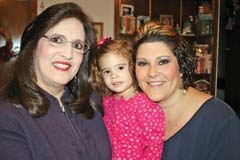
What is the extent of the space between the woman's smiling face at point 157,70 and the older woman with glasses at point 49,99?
0.95 ft

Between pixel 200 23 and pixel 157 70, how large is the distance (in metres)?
3.15

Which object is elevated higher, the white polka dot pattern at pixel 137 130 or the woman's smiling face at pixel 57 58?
the woman's smiling face at pixel 57 58

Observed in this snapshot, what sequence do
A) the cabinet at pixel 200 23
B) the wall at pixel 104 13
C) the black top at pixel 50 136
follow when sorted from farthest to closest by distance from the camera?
the cabinet at pixel 200 23
the wall at pixel 104 13
the black top at pixel 50 136

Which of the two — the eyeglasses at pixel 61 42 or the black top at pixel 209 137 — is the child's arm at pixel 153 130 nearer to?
the black top at pixel 209 137

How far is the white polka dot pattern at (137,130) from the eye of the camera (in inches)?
69.5

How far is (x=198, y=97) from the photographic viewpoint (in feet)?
5.91

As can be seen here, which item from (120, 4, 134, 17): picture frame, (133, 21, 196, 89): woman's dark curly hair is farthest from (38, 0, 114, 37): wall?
(133, 21, 196, 89): woman's dark curly hair

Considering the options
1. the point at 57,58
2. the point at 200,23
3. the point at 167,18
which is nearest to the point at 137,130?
the point at 57,58

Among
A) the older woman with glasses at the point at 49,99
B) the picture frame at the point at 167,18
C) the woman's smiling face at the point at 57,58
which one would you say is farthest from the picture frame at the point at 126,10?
the woman's smiling face at the point at 57,58

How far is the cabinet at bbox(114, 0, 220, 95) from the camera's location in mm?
4535

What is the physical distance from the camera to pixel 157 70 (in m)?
1.73

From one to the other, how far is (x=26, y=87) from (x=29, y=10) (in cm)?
261

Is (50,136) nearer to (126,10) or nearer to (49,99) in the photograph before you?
(49,99)

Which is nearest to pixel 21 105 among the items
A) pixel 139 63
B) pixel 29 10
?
pixel 139 63
